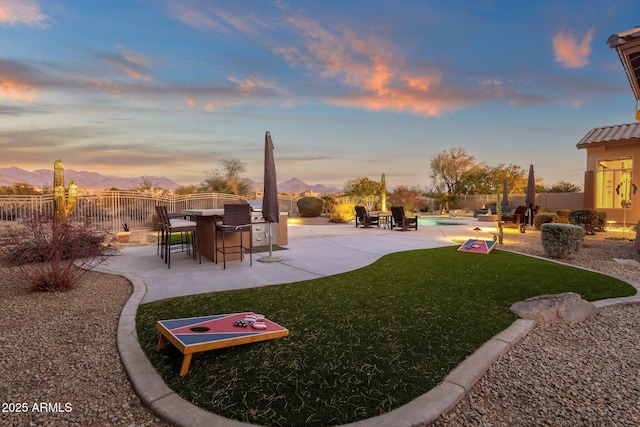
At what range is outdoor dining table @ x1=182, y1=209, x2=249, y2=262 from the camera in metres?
6.41

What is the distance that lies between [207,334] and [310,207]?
16.1 metres

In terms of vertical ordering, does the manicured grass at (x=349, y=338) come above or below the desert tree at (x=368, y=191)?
below

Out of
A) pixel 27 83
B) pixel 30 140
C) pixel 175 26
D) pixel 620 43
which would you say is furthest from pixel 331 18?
pixel 30 140

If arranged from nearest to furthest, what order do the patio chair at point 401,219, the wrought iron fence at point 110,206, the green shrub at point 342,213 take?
1. the wrought iron fence at point 110,206
2. the patio chair at point 401,219
3. the green shrub at point 342,213

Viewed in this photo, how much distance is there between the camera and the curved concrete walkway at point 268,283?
77.3 inches

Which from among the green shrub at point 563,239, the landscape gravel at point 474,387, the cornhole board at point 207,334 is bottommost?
the landscape gravel at point 474,387

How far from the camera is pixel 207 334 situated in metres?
2.68

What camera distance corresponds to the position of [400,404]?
2023 millimetres

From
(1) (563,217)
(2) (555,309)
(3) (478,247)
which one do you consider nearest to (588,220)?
(1) (563,217)

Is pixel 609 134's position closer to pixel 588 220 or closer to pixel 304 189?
pixel 588 220

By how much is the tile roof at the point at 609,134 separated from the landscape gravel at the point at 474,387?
12896 millimetres

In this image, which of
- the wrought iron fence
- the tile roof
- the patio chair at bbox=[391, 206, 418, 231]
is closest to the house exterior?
the tile roof

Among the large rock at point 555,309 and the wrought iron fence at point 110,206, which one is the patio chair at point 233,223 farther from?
the wrought iron fence at point 110,206

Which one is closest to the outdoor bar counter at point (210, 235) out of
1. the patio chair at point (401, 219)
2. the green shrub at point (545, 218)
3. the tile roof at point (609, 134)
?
the patio chair at point (401, 219)
